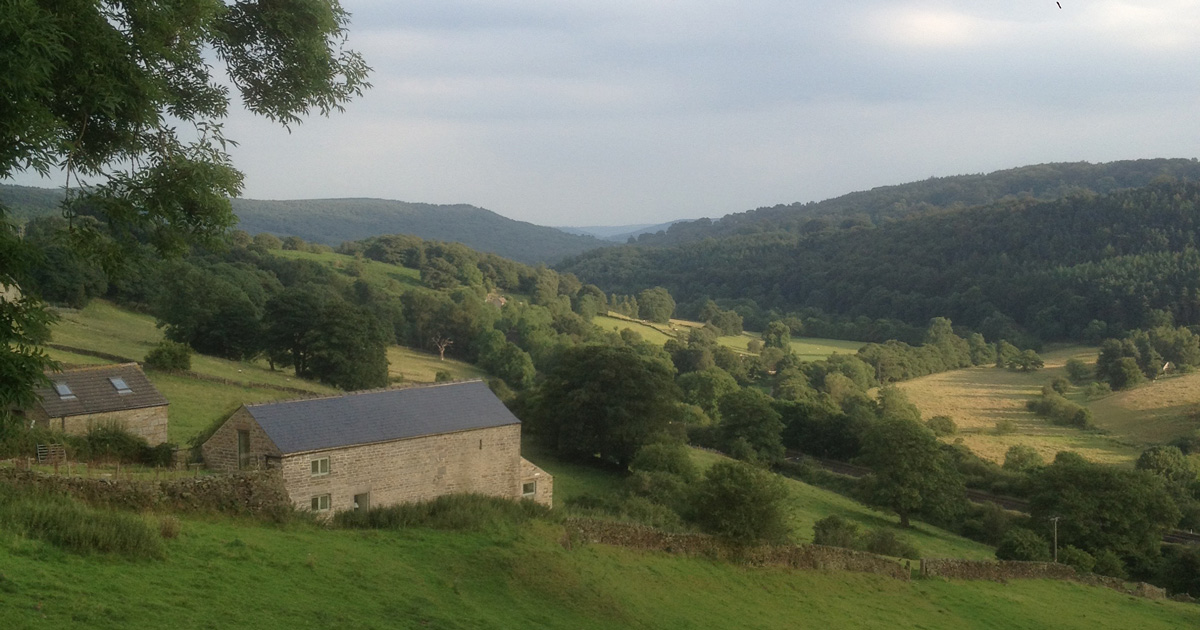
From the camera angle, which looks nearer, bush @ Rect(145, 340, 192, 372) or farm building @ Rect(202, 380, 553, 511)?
farm building @ Rect(202, 380, 553, 511)

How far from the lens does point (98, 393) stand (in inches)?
1045

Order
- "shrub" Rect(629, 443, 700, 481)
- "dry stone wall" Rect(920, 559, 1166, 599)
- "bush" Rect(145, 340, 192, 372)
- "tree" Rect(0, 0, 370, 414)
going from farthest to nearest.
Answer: "bush" Rect(145, 340, 192, 372)
"shrub" Rect(629, 443, 700, 481)
"dry stone wall" Rect(920, 559, 1166, 599)
"tree" Rect(0, 0, 370, 414)

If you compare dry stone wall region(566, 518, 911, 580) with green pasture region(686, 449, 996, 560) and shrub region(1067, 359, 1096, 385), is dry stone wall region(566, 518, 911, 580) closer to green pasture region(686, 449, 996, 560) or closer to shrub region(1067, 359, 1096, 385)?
green pasture region(686, 449, 996, 560)

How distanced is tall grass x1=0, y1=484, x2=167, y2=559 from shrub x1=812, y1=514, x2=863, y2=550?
21209 mm

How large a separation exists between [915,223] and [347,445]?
178 meters

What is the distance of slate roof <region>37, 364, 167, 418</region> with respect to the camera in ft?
82.7

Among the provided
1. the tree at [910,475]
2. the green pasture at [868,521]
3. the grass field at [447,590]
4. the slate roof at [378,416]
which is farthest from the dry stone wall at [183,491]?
the tree at [910,475]

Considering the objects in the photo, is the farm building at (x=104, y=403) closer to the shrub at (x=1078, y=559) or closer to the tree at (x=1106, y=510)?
the shrub at (x=1078, y=559)

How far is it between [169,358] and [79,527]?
99.1 ft

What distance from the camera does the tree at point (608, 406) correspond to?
4319 centimetres

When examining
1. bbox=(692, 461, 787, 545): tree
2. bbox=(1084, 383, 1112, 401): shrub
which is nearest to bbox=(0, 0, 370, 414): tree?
bbox=(692, 461, 787, 545): tree

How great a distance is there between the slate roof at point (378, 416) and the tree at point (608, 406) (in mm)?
16542

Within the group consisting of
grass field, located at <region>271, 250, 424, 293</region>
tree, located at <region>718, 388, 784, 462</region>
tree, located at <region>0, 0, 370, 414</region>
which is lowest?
tree, located at <region>718, 388, 784, 462</region>

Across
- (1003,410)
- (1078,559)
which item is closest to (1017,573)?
(1078,559)
